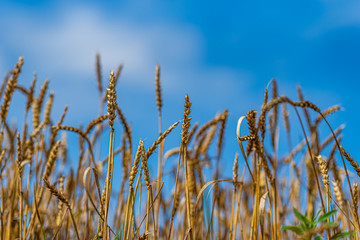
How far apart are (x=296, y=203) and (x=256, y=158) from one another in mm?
1508

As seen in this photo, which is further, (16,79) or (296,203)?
(296,203)

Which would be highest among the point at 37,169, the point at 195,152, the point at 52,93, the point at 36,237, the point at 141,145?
the point at 52,93

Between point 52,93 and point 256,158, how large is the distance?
1367 mm

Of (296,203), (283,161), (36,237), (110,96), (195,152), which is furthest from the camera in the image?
(283,161)

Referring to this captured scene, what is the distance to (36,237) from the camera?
58.1 inches

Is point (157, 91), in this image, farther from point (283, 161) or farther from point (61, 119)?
point (283, 161)

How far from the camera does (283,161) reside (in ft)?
8.89

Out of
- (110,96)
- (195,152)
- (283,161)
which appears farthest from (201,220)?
(283,161)

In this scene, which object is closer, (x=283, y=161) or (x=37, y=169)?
(x=37, y=169)

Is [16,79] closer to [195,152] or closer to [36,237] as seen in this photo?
[36,237]

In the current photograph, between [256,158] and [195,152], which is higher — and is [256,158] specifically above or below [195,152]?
below

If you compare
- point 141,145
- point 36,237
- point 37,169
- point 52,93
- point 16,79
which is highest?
point 52,93

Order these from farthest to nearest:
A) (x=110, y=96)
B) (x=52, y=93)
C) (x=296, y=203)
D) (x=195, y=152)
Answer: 1. (x=296, y=203)
2. (x=52, y=93)
3. (x=195, y=152)
4. (x=110, y=96)

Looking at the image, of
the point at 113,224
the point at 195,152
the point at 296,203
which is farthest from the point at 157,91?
the point at 296,203
